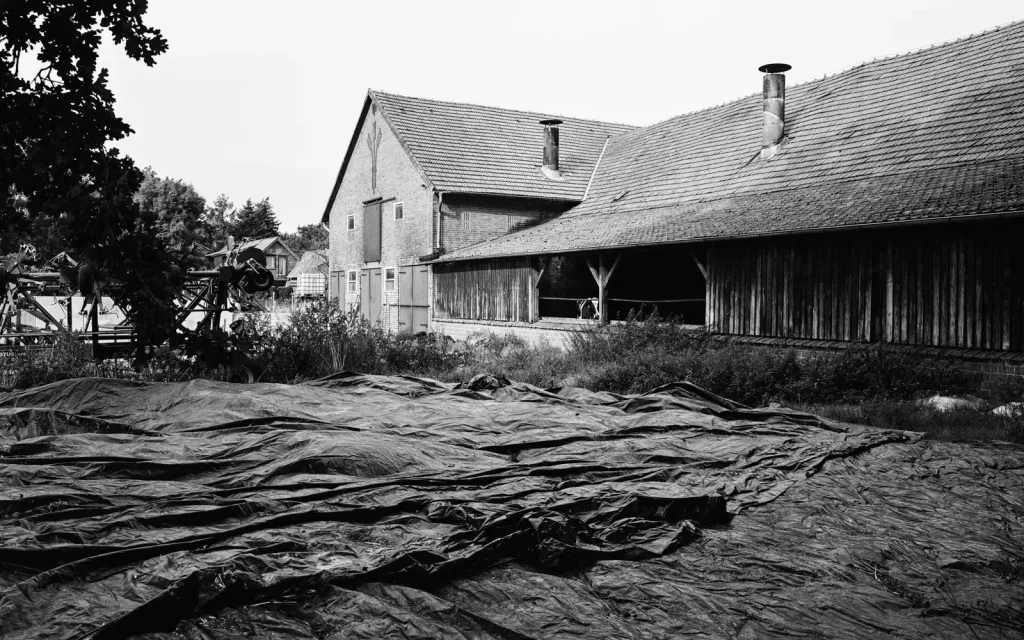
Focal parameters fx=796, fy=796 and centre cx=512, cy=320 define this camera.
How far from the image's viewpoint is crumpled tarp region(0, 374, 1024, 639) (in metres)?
3.74

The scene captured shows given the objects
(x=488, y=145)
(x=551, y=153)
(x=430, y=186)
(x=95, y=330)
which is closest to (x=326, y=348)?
(x=95, y=330)

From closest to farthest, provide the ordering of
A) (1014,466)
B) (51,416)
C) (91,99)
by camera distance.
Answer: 1. (91,99)
2. (1014,466)
3. (51,416)

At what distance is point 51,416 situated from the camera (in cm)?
784

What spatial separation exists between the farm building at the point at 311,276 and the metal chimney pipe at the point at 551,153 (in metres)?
29.6

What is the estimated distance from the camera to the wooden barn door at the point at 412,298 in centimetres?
2602

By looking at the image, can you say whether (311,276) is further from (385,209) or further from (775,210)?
(775,210)

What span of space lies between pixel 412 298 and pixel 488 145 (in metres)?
5.94

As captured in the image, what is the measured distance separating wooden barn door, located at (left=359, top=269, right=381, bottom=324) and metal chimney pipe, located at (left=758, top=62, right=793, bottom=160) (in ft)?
47.6

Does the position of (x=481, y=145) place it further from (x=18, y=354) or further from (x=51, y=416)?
(x=51, y=416)

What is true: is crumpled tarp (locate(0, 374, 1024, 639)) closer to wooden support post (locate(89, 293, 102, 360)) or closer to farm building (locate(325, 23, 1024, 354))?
wooden support post (locate(89, 293, 102, 360))

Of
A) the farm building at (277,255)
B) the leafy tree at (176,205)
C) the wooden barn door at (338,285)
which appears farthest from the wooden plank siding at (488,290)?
the farm building at (277,255)

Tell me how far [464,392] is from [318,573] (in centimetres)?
618

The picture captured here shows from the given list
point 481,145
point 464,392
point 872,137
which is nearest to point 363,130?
point 481,145

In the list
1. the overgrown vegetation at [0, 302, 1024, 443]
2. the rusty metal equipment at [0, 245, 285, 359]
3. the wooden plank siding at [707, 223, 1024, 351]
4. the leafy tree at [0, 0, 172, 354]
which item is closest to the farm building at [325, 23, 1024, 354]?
the wooden plank siding at [707, 223, 1024, 351]
